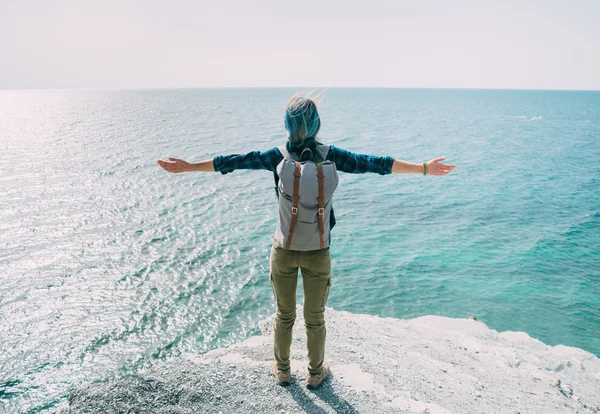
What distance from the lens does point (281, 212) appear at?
4.69 meters

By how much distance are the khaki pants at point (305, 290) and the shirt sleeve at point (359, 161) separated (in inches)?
40.3

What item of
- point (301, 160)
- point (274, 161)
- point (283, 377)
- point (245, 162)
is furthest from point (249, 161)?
point (283, 377)

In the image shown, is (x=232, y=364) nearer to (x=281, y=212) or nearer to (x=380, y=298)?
(x=281, y=212)

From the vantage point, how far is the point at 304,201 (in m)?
4.48

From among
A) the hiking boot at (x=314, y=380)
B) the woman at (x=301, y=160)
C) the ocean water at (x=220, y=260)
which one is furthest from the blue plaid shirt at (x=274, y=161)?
the ocean water at (x=220, y=260)

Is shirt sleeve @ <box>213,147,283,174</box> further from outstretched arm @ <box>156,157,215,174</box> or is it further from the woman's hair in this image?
the woman's hair

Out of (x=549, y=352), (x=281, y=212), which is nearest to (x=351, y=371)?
(x=281, y=212)

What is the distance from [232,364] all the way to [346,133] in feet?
208

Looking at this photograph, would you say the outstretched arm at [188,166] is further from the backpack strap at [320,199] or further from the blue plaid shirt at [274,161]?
the backpack strap at [320,199]

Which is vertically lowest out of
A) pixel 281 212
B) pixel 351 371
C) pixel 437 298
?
pixel 437 298

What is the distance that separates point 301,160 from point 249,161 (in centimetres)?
60

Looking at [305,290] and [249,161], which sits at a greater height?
[249,161]

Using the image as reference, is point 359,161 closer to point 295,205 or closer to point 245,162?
point 295,205

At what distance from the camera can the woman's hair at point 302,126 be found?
4426 millimetres
